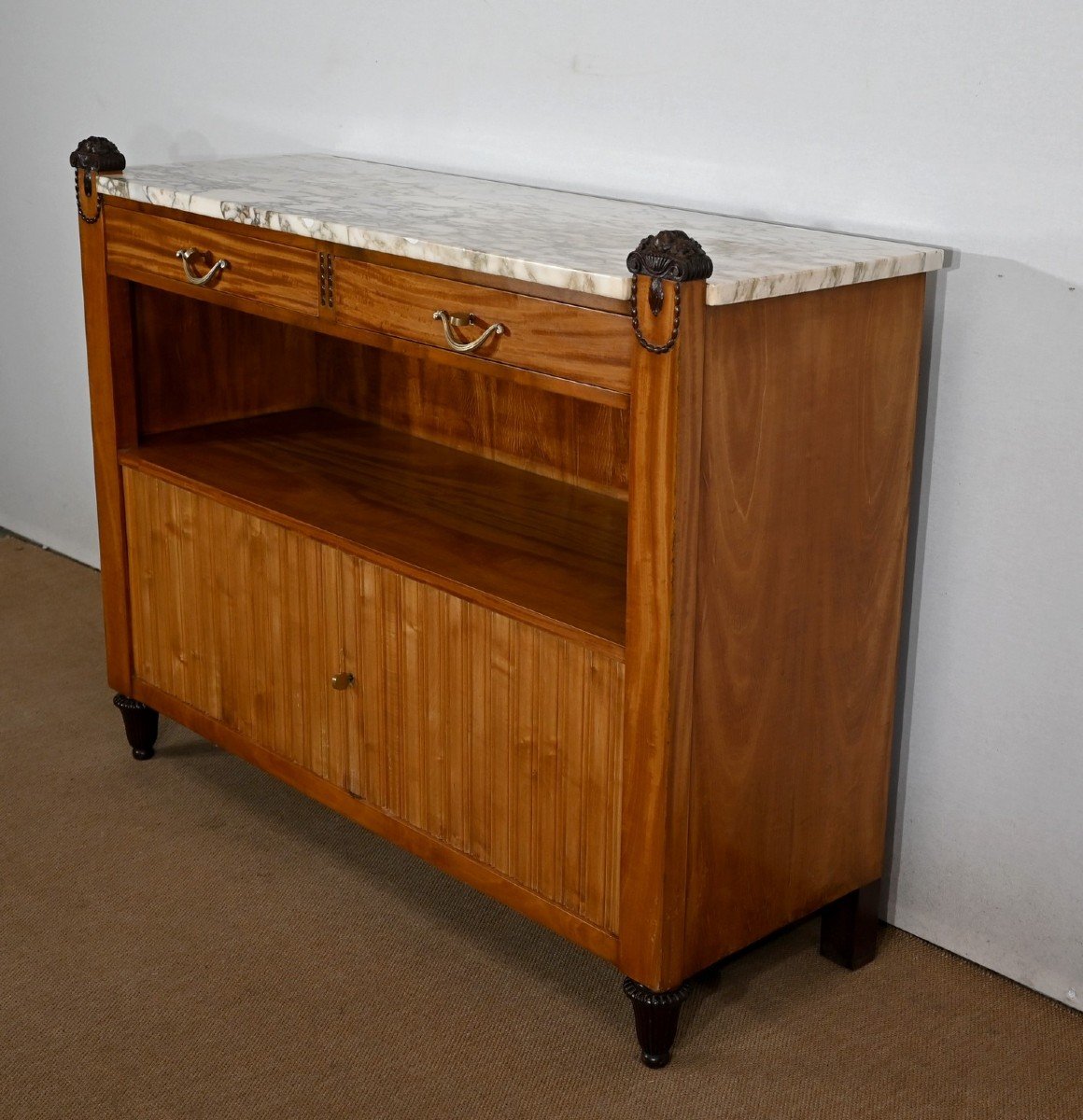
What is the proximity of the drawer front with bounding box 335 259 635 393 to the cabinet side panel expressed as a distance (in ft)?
0.42

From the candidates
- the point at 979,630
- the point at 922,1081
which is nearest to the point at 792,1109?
the point at 922,1081

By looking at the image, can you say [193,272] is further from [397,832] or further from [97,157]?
[397,832]

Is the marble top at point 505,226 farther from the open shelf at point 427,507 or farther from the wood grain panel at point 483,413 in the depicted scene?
the open shelf at point 427,507

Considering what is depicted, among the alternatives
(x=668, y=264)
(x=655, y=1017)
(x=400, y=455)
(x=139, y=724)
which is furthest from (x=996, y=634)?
(x=139, y=724)

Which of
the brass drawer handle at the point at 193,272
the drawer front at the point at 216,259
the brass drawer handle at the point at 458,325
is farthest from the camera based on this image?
the brass drawer handle at the point at 193,272

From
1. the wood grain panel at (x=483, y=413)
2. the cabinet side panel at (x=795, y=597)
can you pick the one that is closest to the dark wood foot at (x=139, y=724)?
the wood grain panel at (x=483, y=413)

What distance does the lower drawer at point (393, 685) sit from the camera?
2.07 meters

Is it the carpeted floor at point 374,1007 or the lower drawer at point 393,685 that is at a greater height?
the lower drawer at point 393,685

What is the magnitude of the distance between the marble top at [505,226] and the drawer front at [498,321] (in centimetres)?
4

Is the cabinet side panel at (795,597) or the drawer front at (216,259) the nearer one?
the cabinet side panel at (795,597)

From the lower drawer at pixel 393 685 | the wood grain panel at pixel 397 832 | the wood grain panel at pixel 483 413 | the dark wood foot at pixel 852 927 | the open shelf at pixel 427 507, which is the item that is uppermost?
the wood grain panel at pixel 483 413

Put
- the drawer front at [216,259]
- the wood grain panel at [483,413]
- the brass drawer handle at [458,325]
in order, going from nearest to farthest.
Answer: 1. the brass drawer handle at [458,325]
2. the drawer front at [216,259]
3. the wood grain panel at [483,413]

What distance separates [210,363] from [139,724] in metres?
0.71

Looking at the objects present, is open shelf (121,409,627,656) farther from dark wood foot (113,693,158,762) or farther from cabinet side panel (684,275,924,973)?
dark wood foot (113,693,158,762)
